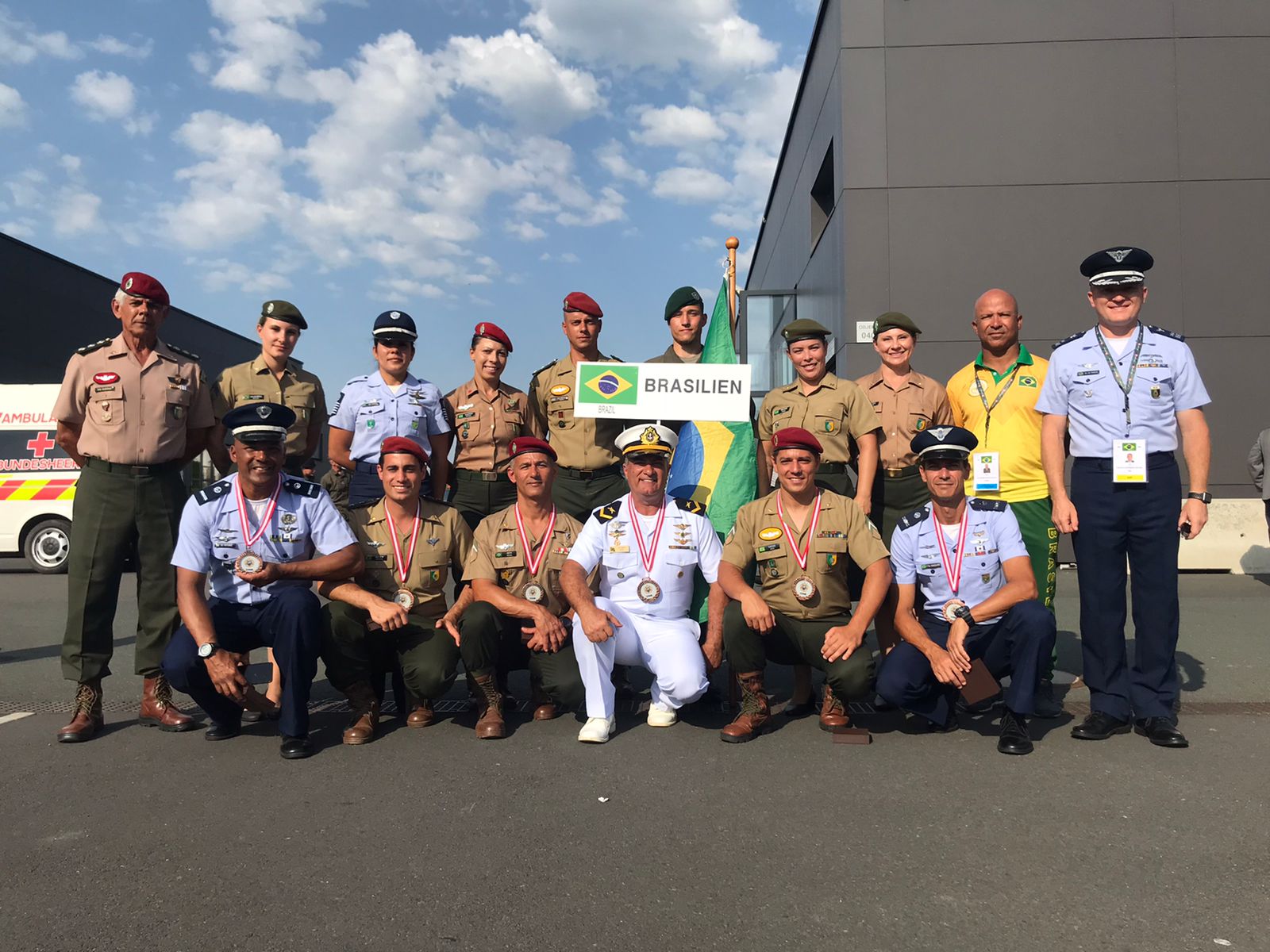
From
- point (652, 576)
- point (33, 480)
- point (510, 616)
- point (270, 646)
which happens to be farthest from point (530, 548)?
point (33, 480)

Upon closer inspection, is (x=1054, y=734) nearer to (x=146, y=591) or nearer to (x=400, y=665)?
(x=400, y=665)

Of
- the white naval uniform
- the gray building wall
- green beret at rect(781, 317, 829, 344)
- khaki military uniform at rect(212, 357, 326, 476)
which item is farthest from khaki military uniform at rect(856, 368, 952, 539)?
the gray building wall

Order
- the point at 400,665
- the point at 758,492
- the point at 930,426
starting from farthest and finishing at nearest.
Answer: the point at 758,492 → the point at 930,426 → the point at 400,665

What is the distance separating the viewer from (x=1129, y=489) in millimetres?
4316

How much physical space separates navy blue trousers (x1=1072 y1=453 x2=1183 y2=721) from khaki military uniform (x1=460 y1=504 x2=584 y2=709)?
240 centimetres

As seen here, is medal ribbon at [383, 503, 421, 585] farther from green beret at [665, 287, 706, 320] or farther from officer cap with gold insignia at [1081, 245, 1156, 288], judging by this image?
officer cap with gold insignia at [1081, 245, 1156, 288]

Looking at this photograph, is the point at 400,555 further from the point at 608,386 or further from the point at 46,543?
the point at 46,543

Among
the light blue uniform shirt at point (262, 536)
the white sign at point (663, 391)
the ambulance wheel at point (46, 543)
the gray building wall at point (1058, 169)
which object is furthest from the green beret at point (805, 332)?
the ambulance wheel at point (46, 543)

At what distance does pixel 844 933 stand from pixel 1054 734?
2.39 metres

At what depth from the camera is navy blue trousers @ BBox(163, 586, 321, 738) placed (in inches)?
164

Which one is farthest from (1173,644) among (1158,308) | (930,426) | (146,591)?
(1158,308)

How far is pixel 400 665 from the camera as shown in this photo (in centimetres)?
464

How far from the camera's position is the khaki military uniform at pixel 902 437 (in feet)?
17.2

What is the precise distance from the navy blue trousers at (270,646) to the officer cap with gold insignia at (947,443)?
9.55 feet
